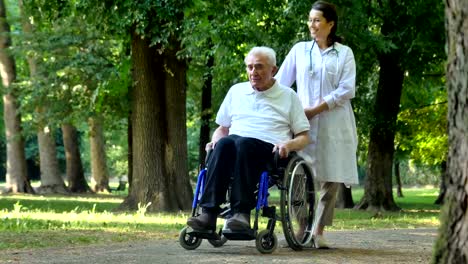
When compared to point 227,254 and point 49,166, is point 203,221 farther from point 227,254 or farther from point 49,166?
point 49,166

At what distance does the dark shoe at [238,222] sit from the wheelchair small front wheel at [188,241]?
454 mm

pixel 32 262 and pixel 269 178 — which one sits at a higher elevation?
pixel 269 178

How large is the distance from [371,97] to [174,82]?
7.75 metres

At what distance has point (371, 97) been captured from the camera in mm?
24203

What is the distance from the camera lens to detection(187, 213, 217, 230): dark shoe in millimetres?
6531

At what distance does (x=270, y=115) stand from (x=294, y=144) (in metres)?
0.32

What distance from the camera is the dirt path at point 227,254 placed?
6207 mm

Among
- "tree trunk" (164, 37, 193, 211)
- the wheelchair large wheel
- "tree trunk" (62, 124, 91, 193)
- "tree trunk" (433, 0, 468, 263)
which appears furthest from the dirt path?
"tree trunk" (62, 124, 91, 193)

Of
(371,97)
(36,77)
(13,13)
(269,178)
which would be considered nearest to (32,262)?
(269,178)

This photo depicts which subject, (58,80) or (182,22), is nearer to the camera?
(182,22)

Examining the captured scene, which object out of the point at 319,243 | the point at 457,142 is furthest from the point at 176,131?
→ the point at 457,142

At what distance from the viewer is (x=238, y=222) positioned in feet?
21.2

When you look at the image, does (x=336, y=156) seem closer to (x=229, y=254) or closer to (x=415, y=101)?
(x=229, y=254)

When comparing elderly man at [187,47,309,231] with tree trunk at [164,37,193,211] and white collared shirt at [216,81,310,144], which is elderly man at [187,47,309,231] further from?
tree trunk at [164,37,193,211]
